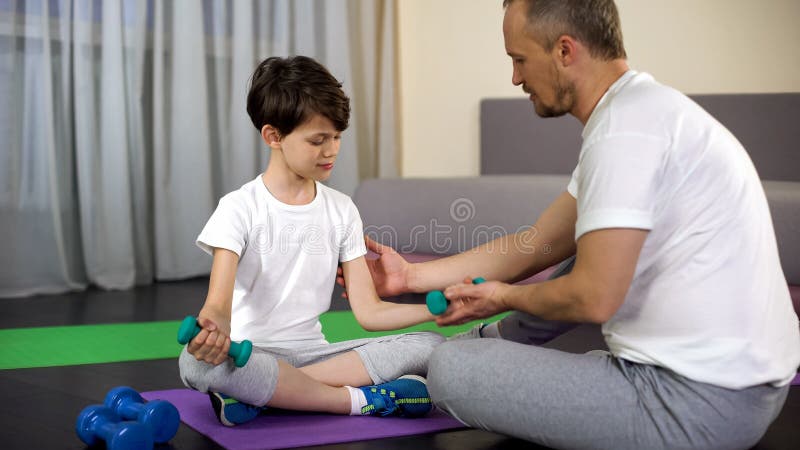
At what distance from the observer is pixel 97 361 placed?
211 cm

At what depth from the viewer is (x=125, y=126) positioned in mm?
3332

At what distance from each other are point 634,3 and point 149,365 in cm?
277

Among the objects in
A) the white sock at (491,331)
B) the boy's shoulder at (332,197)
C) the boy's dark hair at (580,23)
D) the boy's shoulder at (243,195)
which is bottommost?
the white sock at (491,331)

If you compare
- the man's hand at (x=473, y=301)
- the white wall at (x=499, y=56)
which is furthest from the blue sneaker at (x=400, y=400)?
the white wall at (x=499, y=56)

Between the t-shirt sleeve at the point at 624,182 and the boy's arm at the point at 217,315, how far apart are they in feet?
1.94

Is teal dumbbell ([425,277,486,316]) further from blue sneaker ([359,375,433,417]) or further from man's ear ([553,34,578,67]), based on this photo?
man's ear ([553,34,578,67])

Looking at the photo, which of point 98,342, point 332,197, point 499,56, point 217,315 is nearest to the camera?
point 217,315

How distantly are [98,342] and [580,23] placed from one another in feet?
5.29

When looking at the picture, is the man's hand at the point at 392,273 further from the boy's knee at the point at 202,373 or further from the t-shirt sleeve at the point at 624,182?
the t-shirt sleeve at the point at 624,182

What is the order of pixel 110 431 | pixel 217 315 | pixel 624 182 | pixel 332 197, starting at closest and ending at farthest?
1. pixel 624 182
2. pixel 110 431
3. pixel 217 315
4. pixel 332 197

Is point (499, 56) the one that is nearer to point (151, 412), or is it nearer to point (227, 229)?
point (227, 229)

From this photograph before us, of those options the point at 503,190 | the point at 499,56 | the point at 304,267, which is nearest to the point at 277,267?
the point at 304,267

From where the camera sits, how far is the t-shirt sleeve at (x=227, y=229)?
1.58m

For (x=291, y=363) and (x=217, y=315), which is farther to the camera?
(x=291, y=363)
